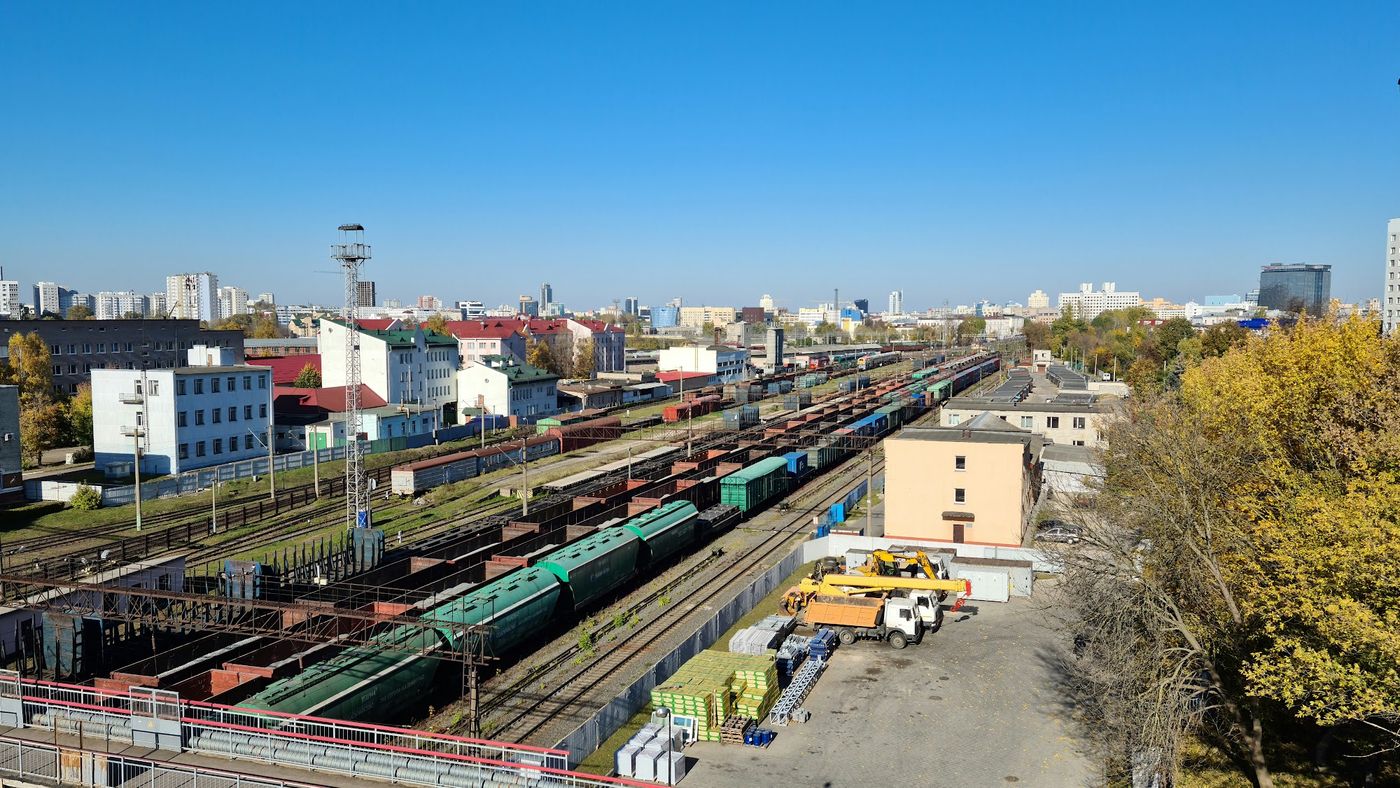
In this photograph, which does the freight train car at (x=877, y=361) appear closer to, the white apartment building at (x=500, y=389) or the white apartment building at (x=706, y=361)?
the white apartment building at (x=706, y=361)

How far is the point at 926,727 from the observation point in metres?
23.0

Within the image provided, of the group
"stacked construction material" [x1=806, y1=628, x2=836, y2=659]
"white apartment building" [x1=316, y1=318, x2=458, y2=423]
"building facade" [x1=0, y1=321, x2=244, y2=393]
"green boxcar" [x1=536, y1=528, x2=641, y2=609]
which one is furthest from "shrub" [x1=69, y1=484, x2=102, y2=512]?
"stacked construction material" [x1=806, y1=628, x2=836, y2=659]

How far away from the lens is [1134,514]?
24.3 meters

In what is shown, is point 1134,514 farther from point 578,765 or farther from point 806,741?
point 578,765

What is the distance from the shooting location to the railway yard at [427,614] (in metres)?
18.7

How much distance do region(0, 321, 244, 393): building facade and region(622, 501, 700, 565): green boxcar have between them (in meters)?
50.9

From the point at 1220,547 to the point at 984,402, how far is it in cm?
4685

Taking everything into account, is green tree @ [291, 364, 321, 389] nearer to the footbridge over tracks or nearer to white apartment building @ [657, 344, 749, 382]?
white apartment building @ [657, 344, 749, 382]

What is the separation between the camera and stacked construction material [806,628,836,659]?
2739 centimetres

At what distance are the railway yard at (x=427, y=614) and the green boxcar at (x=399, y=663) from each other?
6cm

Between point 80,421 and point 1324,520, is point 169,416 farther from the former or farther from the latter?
point 1324,520

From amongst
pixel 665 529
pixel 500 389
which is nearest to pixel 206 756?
pixel 665 529

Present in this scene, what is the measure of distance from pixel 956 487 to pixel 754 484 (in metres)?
11.7

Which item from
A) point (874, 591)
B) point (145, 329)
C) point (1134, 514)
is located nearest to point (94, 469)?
point (145, 329)
